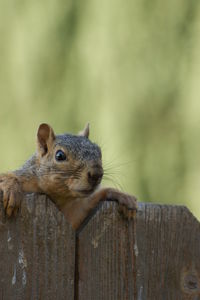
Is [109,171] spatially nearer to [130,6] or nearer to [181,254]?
[181,254]

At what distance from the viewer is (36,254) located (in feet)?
7.32

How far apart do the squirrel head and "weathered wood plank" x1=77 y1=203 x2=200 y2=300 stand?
0.46 m

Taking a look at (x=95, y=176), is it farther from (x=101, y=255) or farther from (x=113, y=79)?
(x=113, y=79)

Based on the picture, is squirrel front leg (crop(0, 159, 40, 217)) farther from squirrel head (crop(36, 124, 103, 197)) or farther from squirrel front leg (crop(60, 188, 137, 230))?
squirrel front leg (crop(60, 188, 137, 230))

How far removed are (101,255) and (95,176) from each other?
1.76ft

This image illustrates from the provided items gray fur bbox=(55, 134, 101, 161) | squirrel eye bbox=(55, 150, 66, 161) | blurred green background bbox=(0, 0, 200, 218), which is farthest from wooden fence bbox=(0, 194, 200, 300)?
blurred green background bbox=(0, 0, 200, 218)

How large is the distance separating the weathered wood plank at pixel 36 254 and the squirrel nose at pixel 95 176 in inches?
20.8

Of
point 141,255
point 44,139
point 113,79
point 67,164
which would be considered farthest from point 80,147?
point 113,79

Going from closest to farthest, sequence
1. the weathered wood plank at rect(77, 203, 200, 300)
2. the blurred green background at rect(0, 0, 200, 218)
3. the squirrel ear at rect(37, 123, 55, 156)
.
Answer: the weathered wood plank at rect(77, 203, 200, 300)
the squirrel ear at rect(37, 123, 55, 156)
the blurred green background at rect(0, 0, 200, 218)

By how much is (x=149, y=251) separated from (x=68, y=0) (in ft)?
8.32

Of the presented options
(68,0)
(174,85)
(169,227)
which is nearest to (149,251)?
(169,227)

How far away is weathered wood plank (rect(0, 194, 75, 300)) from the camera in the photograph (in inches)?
86.3

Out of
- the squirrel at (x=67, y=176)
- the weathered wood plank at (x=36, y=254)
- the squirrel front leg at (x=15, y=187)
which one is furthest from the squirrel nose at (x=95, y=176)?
the weathered wood plank at (x=36, y=254)

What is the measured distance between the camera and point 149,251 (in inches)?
93.4
